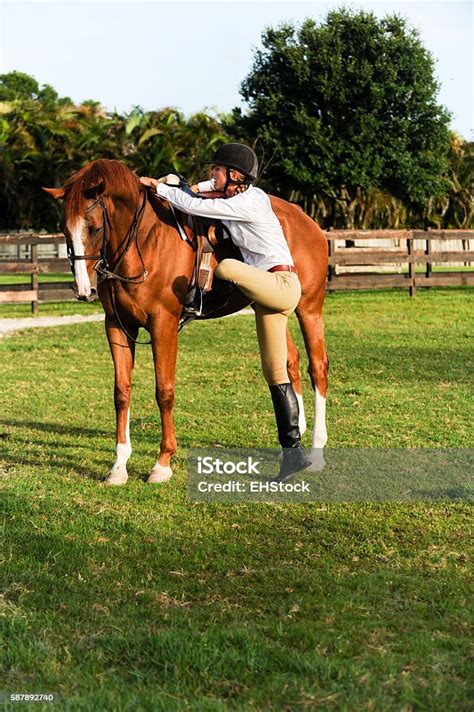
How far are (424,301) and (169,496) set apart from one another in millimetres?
16561

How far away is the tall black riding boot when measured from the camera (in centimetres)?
625

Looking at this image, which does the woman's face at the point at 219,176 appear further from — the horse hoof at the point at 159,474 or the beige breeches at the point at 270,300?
the horse hoof at the point at 159,474

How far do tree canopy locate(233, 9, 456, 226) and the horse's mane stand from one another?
28.0m

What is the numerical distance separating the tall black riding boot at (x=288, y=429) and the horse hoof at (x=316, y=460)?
466mm

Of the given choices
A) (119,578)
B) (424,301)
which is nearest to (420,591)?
(119,578)

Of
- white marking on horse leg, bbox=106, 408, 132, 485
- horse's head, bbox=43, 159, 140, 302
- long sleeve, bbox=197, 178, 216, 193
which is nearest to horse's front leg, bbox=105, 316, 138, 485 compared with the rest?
white marking on horse leg, bbox=106, 408, 132, 485

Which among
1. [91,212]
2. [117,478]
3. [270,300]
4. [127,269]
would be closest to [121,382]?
[117,478]

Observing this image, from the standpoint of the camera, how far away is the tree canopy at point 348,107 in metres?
34.3

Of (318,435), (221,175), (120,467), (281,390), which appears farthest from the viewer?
(318,435)

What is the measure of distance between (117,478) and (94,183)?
6.87 ft

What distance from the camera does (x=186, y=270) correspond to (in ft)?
22.5

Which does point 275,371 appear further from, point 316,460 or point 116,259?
point 116,259

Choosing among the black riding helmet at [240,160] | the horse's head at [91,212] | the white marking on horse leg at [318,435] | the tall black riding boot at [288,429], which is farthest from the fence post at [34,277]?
the tall black riding boot at [288,429]

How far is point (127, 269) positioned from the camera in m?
6.57
